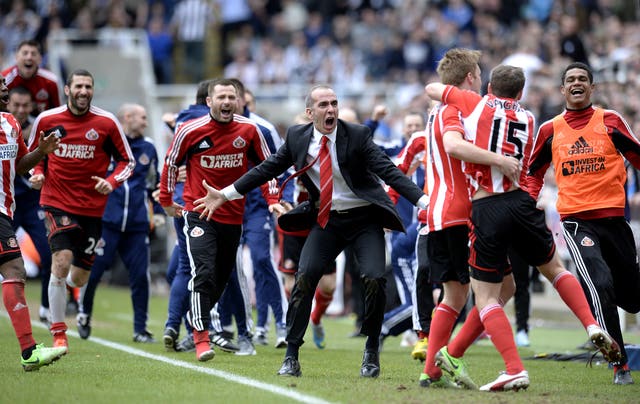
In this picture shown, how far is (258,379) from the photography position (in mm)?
8375

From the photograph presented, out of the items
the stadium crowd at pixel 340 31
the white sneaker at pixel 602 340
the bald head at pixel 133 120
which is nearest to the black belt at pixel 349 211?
the white sneaker at pixel 602 340

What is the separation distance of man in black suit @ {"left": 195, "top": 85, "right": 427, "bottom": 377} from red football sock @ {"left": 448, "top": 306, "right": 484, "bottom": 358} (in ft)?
2.39

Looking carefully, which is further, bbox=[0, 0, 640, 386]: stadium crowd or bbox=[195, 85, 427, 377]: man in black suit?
bbox=[0, 0, 640, 386]: stadium crowd

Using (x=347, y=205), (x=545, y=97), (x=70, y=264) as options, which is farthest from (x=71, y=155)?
(x=545, y=97)

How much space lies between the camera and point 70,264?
Result: 10.8 meters

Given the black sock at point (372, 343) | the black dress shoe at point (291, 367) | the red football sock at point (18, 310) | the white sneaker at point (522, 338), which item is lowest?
the white sneaker at point (522, 338)

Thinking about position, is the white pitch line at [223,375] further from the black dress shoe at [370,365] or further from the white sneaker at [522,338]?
the white sneaker at [522,338]

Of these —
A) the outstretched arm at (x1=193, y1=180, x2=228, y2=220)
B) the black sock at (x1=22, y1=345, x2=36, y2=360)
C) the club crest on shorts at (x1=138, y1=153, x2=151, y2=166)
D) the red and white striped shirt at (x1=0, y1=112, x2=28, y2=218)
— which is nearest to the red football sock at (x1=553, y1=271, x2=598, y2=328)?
the outstretched arm at (x1=193, y1=180, x2=228, y2=220)

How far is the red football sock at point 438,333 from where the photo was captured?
8078 mm

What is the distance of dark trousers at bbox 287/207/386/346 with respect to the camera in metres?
8.59

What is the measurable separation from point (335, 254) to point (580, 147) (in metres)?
2.25

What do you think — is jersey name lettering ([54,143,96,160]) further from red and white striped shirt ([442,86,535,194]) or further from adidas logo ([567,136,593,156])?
adidas logo ([567,136,593,156])

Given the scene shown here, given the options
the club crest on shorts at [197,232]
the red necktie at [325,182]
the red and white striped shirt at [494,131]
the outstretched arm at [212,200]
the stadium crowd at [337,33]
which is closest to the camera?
the red and white striped shirt at [494,131]

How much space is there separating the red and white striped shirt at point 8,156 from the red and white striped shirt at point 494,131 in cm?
362
